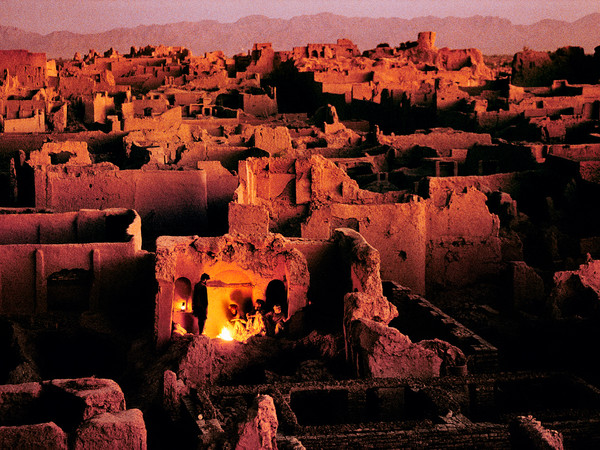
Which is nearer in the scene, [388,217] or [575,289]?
[575,289]

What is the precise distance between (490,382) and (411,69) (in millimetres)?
37890

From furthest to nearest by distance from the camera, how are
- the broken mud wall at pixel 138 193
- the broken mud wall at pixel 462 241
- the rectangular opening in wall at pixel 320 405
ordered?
the broken mud wall at pixel 138 193
the broken mud wall at pixel 462 241
the rectangular opening in wall at pixel 320 405

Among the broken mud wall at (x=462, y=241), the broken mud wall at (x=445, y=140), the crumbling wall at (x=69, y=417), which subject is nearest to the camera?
the crumbling wall at (x=69, y=417)

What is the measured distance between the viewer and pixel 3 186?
2391cm

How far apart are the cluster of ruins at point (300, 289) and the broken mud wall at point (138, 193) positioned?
0.05 m

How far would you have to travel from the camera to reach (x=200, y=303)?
16.0 metres

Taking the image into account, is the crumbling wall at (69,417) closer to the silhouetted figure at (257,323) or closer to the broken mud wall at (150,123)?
the silhouetted figure at (257,323)

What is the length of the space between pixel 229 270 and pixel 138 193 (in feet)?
16.0

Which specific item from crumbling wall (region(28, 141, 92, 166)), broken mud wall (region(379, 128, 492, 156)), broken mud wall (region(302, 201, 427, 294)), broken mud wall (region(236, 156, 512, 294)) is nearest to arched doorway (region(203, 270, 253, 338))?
broken mud wall (region(236, 156, 512, 294))

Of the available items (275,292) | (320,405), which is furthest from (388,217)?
(320,405)

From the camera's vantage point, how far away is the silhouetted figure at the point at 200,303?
15.9 meters

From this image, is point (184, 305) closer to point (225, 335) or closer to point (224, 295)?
point (224, 295)

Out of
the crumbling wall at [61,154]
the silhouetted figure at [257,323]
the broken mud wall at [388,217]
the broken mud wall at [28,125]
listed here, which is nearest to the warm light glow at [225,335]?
the silhouetted figure at [257,323]

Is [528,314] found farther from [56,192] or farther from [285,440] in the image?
[56,192]
